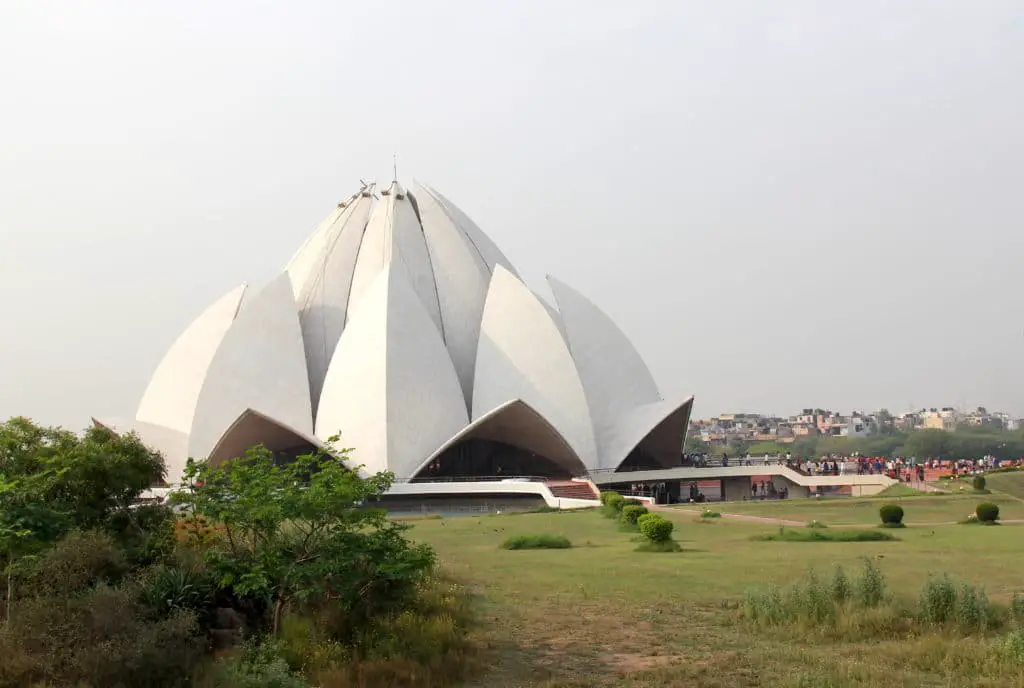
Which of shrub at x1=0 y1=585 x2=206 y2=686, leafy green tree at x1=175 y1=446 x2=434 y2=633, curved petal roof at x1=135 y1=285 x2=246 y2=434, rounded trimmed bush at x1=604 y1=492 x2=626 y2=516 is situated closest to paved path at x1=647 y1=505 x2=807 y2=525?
rounded trimmed bush at x1=604 y1=492 x2=626 y2=516

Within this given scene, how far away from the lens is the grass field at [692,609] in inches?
254

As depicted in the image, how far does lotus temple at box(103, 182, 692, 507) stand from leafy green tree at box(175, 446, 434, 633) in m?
18.4

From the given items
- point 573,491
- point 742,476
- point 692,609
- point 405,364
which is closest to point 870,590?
point 692,609

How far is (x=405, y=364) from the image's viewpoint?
99.7 feet

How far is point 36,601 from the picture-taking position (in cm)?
655

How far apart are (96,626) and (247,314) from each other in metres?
28.2

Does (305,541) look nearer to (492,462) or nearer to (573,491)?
(573,491)

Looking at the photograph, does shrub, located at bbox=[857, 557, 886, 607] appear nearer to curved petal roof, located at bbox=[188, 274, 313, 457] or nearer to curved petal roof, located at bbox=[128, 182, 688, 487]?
curved petal roof, located at bbox=[128, 182, 688, 487]

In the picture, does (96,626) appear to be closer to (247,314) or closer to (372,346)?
(372,346)

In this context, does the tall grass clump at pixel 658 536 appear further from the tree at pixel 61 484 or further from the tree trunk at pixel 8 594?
the tree trunk at pixel 8 594

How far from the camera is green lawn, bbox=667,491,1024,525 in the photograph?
1805 centimetres

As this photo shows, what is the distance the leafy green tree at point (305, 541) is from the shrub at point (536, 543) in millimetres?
6325

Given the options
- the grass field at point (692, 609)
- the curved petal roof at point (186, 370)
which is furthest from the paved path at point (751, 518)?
the curved petal roof at point (186, 370)

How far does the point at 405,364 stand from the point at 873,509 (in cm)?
1575
